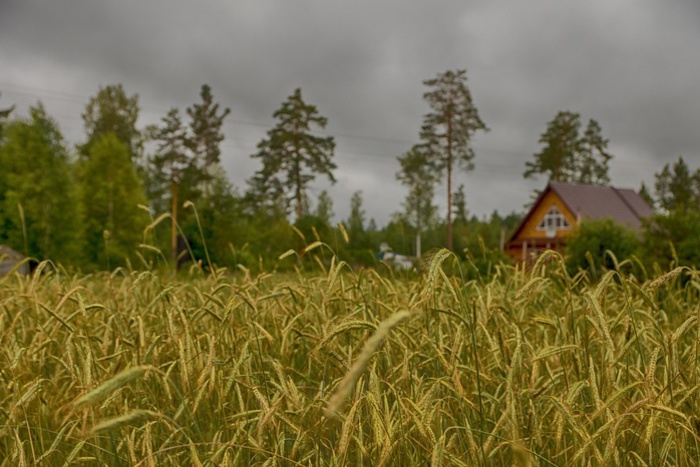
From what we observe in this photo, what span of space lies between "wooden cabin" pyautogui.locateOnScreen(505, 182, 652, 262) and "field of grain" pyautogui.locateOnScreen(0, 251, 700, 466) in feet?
113

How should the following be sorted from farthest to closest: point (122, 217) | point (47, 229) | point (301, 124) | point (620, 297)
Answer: point (301, 124), point (122, 217), point (47, 229), point (620, 297)

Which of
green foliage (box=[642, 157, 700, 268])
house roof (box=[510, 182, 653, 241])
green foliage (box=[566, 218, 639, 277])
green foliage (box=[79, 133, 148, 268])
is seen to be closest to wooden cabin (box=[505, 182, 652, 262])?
house roof (box=[510, 182, 653, 241])

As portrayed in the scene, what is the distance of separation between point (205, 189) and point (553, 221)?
81.0ft

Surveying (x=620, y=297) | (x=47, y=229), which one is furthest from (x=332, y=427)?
(x=47, y=229)

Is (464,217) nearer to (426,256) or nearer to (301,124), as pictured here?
(301,124)

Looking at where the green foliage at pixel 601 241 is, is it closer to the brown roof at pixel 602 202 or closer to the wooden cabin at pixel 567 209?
the wooden cabin at pixel 567 209

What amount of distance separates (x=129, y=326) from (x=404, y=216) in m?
61.7

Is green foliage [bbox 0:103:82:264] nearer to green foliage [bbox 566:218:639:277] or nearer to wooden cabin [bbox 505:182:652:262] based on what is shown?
green foliage [bbox 566:218:639:277]

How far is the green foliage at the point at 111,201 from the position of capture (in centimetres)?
2408

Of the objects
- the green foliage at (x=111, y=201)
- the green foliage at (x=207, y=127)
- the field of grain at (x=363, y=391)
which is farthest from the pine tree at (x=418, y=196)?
the field of grain at (x=363, y=391)

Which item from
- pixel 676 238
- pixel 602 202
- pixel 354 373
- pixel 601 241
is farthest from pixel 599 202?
pixel 354 373

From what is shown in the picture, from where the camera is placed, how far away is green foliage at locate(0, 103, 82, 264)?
18719 mm

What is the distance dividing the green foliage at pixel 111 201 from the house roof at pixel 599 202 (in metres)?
24.6

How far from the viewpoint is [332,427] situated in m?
2.45
